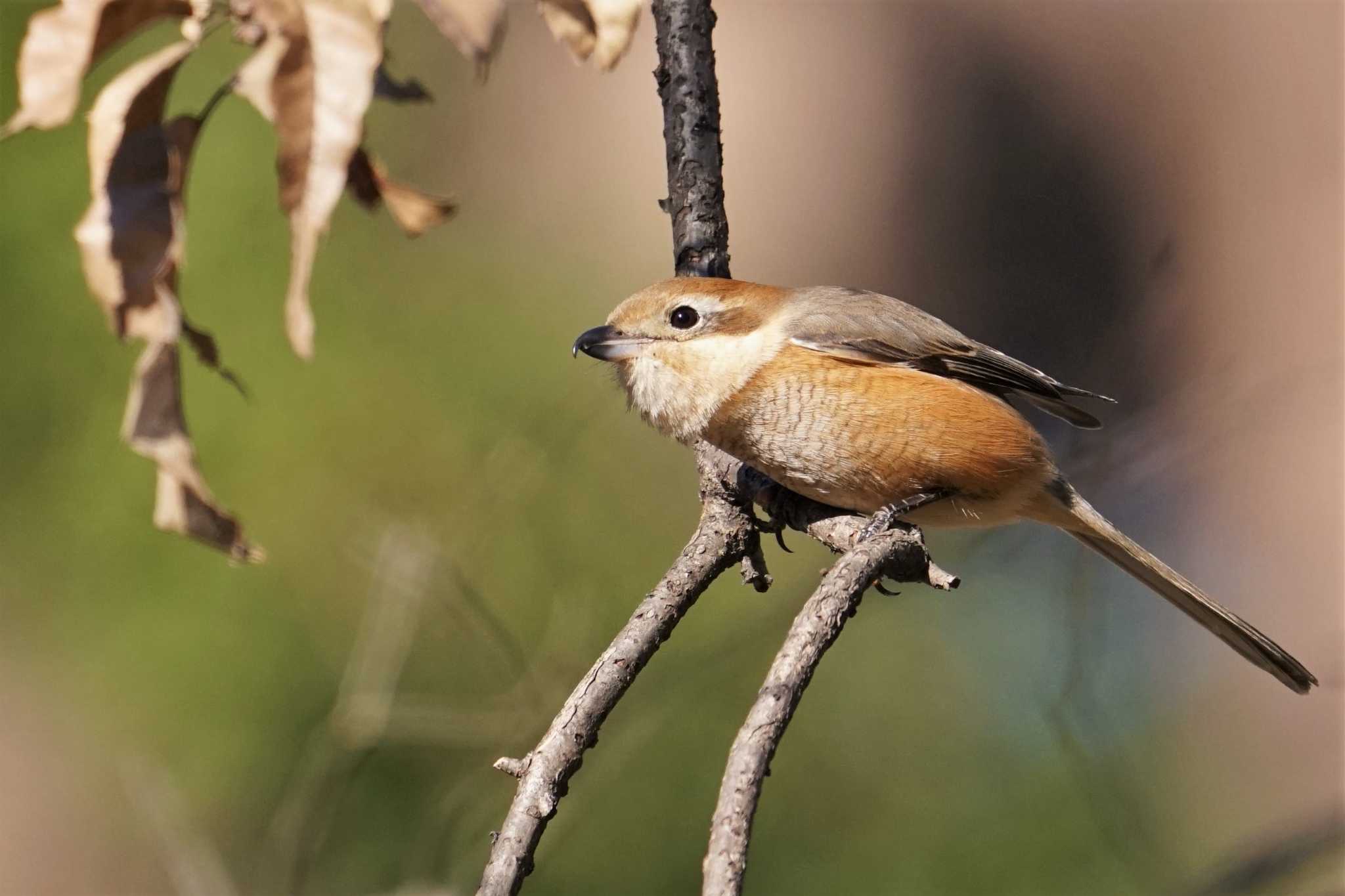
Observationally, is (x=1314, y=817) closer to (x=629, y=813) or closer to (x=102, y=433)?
(x=629, y=813)

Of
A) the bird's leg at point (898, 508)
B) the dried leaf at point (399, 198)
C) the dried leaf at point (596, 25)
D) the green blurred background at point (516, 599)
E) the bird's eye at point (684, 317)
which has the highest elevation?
the dried leaf at point (596, 25)

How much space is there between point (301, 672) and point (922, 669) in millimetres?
2106

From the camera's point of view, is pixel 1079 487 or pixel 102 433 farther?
pixel 102 433

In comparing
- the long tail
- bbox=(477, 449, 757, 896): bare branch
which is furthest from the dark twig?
the long tail

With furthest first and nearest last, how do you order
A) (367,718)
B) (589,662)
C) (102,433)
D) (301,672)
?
(102,433) < (301,672) < (589,662) < (367,718)

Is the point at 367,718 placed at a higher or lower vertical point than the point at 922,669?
higher

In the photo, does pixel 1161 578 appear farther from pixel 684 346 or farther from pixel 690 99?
pixel 690 99

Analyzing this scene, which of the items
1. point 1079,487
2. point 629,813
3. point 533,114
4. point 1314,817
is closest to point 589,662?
point 629,813

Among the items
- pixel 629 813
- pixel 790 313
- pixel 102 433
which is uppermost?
pixel 790 313

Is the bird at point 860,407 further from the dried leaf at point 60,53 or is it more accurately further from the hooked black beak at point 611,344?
the dried leaf at point 60,53

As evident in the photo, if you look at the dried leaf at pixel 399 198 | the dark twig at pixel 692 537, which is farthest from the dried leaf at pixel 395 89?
the dark twig at pixel 692 537

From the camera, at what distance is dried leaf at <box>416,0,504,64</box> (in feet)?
4.75

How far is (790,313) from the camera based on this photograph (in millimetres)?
3080

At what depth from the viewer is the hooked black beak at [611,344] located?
2.91 meters
